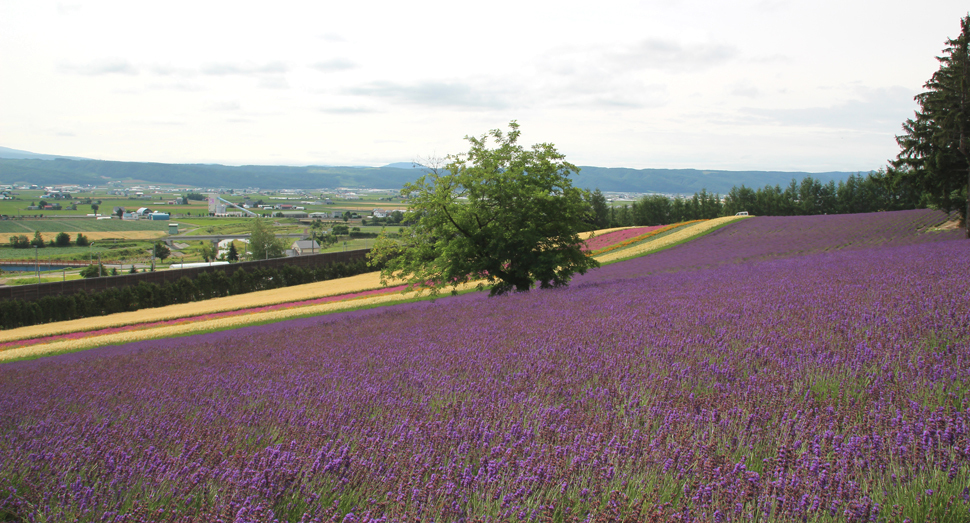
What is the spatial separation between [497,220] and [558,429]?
15.5 meters

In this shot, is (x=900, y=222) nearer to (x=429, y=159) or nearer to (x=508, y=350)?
(x=429, y=159)

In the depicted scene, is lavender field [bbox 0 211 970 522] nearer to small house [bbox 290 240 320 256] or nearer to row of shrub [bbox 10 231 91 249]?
small house [bbox 290 240 320 256]

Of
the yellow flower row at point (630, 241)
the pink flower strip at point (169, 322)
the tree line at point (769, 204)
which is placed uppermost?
the tree line at point (769, 204)

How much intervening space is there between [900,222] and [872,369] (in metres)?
44.6

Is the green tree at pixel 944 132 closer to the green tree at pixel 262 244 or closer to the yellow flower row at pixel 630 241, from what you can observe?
the yellow flower row at pixel 630 241

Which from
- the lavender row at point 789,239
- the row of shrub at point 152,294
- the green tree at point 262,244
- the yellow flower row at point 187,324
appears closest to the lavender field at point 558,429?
the yellow flower row at point 187,324

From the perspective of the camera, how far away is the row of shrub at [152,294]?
120 ft

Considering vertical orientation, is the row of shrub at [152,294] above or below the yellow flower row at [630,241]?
below

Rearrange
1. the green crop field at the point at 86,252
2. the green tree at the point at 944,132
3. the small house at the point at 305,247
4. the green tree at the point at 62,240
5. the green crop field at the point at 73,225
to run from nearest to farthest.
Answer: the green tree at the point at 944,132, the small house at the point at 305,247, the green crop field at the point at 86,252, the green tree at the point at 62,240, the green crop field at the point at 73,225

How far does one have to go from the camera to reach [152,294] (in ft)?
135

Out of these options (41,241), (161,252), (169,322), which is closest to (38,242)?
(41,241)

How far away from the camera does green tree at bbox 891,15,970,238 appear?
26391 mm

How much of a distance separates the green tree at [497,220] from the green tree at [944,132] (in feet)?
68.9

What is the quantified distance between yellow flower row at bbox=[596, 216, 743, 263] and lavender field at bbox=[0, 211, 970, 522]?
32.2 metres
